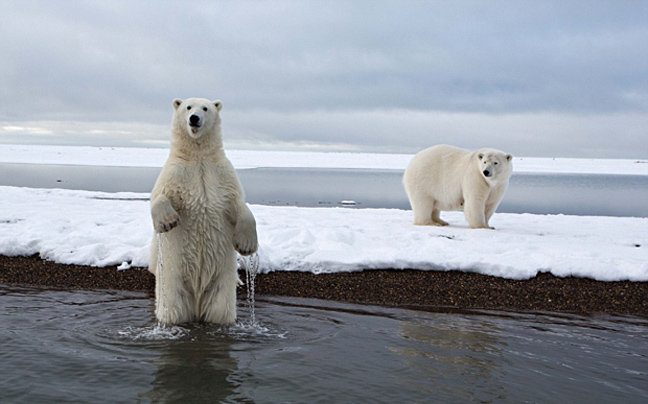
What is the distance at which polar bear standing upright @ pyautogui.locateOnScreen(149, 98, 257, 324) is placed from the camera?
4746 millimetres

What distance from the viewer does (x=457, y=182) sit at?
11062 millimetres

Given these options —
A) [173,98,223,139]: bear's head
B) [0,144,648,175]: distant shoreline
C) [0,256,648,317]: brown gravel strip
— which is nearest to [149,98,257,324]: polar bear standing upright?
[173,98,223,139]: bear's head

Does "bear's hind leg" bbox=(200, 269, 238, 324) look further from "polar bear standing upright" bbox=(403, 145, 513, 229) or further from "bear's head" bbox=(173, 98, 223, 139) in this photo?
"polar bear standing upright" bbox=(403, 145, 513, 229)

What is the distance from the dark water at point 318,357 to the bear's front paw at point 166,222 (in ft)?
3.05

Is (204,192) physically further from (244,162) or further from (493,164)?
(244,162)

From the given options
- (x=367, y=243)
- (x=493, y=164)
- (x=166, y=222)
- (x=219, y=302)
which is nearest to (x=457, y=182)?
(x=493, y=164)

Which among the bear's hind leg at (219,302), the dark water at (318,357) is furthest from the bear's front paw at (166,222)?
the dark water at (318,357)

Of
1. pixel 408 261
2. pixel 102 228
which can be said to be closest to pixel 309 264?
pixel 408 261

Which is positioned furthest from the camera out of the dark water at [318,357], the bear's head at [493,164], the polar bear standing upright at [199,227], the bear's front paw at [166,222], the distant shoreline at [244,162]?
the distant shoreline at [244,162]

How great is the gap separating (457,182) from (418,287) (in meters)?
4.55

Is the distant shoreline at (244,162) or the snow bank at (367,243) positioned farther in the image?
the distant shoreline at (244,162)

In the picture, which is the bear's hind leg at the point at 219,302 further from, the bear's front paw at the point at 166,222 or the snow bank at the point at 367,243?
the snow bank at the point at 367,243

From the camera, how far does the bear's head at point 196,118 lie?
4.75 m

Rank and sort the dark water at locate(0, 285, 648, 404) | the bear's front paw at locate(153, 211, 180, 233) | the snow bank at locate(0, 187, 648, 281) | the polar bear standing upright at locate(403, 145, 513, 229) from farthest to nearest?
the polar bear standing upright at locate(403, 145, 513, 229) → the snow bank at locate(0, 187, 648, 281) → the bear's front paw at locate(153, 211, 180, 233) → the dark water at locate(0, 285, 648, 404)
